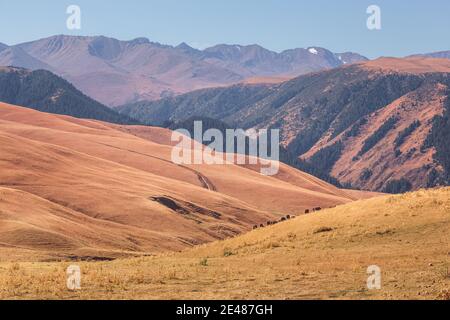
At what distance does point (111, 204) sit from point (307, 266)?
2790 inches

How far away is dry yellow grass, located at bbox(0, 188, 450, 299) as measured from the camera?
2345cm

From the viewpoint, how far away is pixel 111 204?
98.0 m

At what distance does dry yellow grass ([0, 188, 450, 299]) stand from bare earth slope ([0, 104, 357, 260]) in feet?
66.2

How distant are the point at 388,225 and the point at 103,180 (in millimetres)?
79969

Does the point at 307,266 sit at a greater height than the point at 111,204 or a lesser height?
greater

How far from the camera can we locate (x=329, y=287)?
24000 mm

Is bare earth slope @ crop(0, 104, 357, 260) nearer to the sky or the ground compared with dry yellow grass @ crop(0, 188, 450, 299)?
nearer to the ground

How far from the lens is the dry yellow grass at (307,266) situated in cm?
2345

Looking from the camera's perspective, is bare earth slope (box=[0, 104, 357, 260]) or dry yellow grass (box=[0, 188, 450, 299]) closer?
dry yellow grass (box=[0, 188, 450, 299])

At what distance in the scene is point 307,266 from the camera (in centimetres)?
3011

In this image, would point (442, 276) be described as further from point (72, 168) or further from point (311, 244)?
point (72, 168)

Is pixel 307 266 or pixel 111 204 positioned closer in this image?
pixel 307 266

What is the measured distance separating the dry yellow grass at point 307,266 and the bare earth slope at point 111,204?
2018 cm

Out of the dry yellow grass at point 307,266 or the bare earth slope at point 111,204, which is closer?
the dry yellow grass at point 307,266
